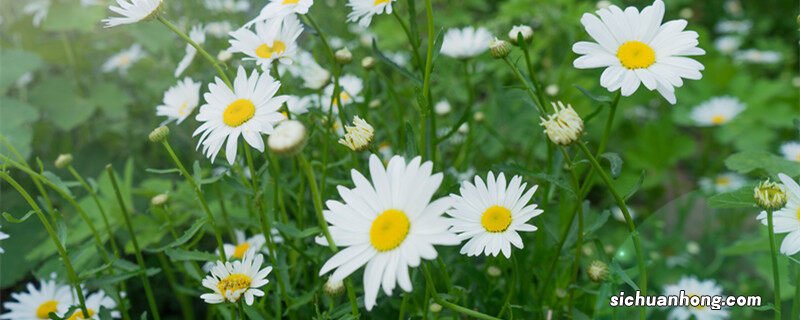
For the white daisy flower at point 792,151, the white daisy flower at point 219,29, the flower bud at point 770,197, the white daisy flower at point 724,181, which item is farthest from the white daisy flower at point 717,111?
the flower bud at point 770,197

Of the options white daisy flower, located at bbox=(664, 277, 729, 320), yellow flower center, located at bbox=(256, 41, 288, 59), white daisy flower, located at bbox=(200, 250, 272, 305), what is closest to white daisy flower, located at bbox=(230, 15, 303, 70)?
yellow flower center, located at bbox=(256, 41, 288, 59)

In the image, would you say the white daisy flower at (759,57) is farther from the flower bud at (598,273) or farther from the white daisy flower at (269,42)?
the white daisy flower at (269,42)

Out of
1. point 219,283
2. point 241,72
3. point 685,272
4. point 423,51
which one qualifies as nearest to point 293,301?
point 219,283

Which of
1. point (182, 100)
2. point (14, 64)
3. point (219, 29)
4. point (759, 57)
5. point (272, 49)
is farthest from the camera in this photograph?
point (759, 57)

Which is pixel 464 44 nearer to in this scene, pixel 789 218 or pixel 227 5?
pixel 789 218

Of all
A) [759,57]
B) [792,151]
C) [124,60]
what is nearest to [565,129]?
[792,151]

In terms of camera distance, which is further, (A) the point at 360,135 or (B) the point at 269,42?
(B) the point at 269,42
